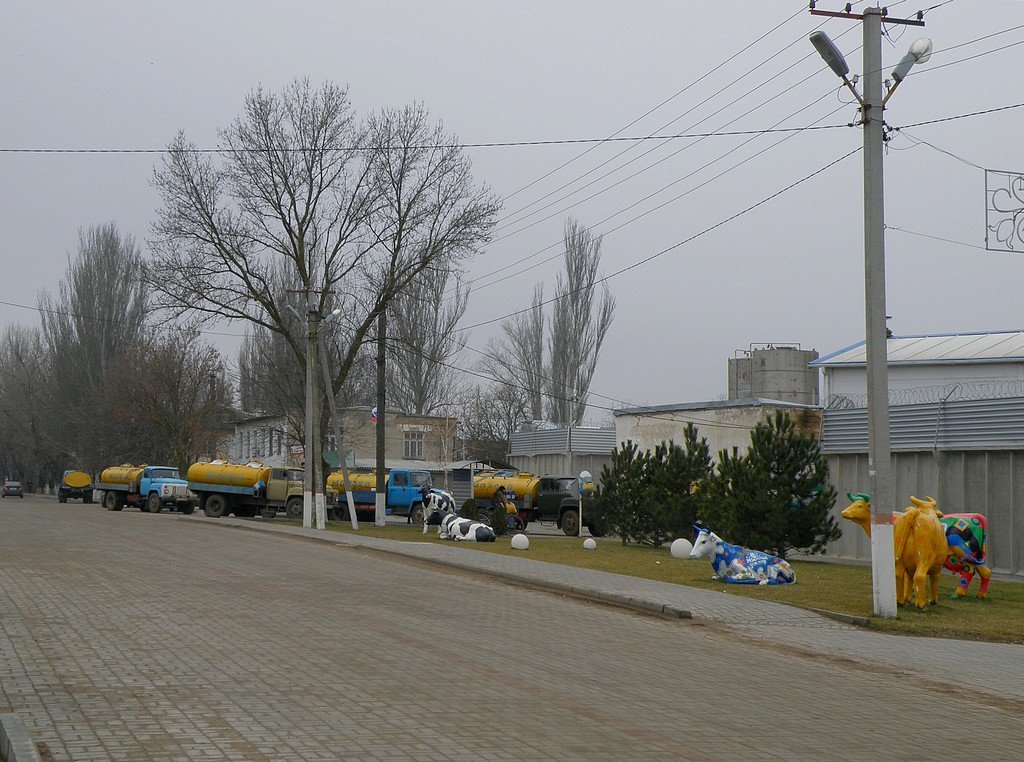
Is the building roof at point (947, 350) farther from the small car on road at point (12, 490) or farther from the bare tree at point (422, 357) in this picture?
the small car on road at point (12, 490)

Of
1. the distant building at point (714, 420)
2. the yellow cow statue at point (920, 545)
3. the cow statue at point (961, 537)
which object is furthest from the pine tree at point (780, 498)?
the distant building at point (714, 420)

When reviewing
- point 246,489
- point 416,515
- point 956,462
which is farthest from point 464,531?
point 246,489

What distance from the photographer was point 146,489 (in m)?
55.5

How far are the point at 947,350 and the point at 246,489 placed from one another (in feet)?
98.1

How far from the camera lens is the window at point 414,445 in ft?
268

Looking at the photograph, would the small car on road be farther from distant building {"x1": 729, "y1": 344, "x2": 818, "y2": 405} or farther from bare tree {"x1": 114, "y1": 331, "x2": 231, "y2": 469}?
distant building {"x1": 729, "y1": 344, "x2": 818, "y2": 405}

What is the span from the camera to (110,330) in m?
78.3

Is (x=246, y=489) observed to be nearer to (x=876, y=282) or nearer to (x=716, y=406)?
(x=716, y=406)

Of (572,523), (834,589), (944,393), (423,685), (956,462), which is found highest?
(944,393)

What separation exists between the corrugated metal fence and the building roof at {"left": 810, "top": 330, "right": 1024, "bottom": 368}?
869 centimetres

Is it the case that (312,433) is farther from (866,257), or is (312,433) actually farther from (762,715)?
(762,715)

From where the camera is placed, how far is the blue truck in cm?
4891

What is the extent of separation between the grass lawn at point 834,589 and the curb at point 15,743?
11283 mm

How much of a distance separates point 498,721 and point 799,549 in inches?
748
